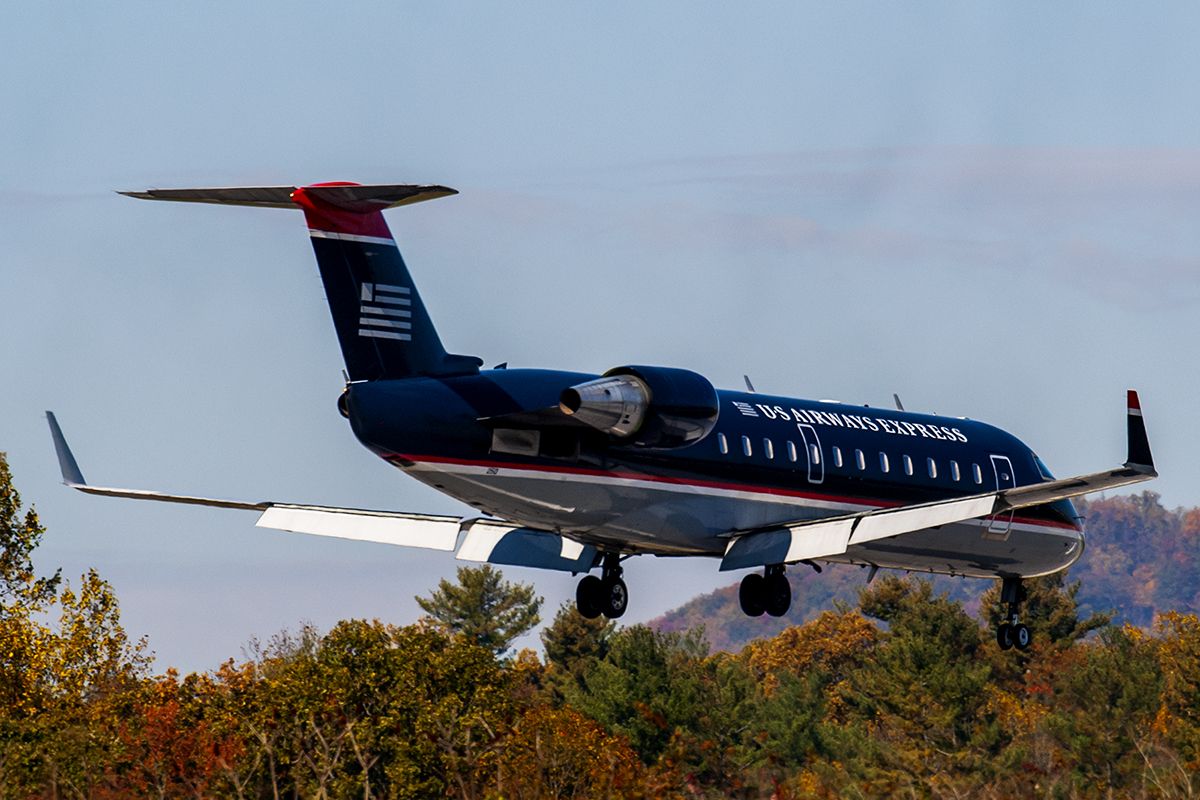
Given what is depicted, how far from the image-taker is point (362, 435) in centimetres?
2784

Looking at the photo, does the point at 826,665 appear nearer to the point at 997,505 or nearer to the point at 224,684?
the point at 224,684

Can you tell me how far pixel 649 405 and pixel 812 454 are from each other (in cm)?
497

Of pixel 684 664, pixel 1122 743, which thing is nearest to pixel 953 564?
pixel 1122 743

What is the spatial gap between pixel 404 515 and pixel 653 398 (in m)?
5.51

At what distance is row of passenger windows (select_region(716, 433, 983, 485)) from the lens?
3262cm

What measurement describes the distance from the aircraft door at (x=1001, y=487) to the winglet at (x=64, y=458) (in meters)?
16.5

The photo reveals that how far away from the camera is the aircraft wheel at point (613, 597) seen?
3306 cm

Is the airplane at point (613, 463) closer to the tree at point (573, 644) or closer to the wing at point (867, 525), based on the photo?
the wing at point (867, 525)

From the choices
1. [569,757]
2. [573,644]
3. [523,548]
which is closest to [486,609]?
[573,644]

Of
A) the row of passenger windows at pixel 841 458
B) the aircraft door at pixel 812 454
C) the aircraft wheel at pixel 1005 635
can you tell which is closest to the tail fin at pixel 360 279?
the row of passenger windows at pixel 841 458

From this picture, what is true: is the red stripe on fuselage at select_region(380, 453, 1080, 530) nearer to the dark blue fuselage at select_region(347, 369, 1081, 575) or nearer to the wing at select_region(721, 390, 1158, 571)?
the dark blue fuselage at select_region(347, 369, 1081, 575)

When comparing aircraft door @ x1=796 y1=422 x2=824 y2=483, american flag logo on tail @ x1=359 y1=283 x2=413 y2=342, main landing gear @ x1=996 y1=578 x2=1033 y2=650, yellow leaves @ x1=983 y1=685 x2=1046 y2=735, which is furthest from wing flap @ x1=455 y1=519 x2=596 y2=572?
yellow leaves @ x1=983 y1=685 x2=1046 y2=735

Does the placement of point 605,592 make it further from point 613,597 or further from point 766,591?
point 766,591

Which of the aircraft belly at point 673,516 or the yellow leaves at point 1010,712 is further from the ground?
the aircraft belly at point 673,516
